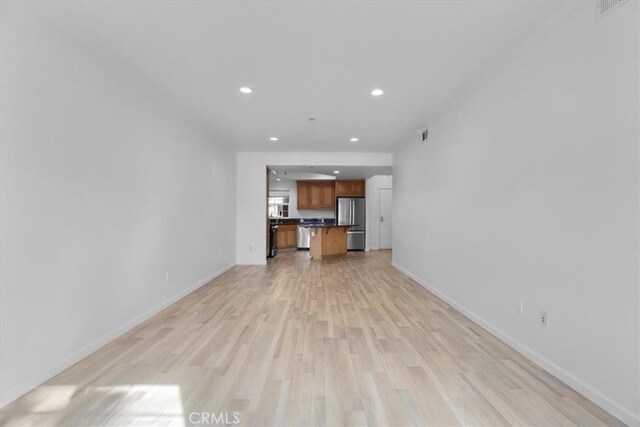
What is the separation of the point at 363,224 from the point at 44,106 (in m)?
7.82

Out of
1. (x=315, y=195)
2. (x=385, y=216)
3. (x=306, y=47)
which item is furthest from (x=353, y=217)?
(x=306, y=47)

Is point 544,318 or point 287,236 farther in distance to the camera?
point 287,236

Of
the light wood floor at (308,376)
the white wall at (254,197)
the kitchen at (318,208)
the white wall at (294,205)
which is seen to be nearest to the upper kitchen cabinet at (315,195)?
the kitchen at (318,208)

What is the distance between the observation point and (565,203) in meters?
1.90

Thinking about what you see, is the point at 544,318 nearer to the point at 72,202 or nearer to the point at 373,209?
the point at 72,202

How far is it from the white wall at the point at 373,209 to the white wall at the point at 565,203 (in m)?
5.82

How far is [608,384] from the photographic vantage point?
5.27ft

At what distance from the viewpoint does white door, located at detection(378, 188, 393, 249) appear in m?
9.27

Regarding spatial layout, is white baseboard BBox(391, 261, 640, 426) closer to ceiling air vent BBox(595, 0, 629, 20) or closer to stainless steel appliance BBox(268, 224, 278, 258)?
ceiling air vent BBox(595, 0, 629, 20)

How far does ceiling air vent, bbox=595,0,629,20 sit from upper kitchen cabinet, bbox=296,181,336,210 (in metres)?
8.02

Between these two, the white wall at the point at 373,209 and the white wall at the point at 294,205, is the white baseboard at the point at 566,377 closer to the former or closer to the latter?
the white wall at the point at 373,209

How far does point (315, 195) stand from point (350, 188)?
1.29 m

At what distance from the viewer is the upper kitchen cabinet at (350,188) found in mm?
8977

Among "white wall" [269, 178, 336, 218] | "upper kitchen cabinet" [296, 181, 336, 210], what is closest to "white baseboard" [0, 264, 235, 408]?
"upper kitchen cabinet" [296, 181, 336, 210]
